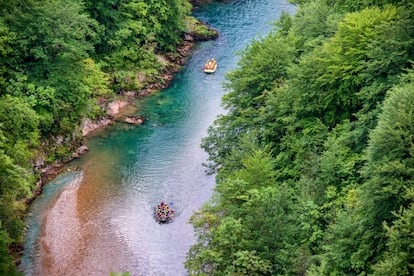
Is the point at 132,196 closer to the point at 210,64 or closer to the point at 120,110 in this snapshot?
the point at 120,110

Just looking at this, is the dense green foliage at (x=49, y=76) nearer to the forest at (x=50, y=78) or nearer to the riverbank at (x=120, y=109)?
the forest at (x=50, y=78)

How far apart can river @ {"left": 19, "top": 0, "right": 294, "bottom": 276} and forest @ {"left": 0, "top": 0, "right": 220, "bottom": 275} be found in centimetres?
194

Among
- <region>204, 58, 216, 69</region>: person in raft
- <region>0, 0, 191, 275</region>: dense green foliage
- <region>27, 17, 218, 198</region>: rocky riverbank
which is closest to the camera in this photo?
<region>0, 0, 191, 275</region>: dense green foliage

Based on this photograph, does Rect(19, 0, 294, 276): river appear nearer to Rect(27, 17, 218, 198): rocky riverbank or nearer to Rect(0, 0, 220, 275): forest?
Rect(27, 17, 218, 198): rocky riverbank

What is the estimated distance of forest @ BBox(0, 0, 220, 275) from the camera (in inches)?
1483

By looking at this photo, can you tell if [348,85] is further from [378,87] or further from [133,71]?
[133,71]

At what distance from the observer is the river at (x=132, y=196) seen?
36531 mm

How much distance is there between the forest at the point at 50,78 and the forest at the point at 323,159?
12.8m

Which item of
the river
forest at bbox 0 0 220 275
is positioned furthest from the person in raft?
forest at bbox 0 0 220 275

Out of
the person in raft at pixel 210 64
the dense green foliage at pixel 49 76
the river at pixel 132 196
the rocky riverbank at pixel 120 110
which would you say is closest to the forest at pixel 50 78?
the dense green foliage at pixel 49 76

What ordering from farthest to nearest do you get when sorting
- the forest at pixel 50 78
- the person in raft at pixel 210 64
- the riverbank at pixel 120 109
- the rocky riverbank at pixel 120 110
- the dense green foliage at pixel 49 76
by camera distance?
the person in raft at pixel 210 64
the rocky riverbank at pixel 120 110
the riverbank at pixel 120 109
the dense green foliage at pixel 49 76
the forest at pixel 50 78

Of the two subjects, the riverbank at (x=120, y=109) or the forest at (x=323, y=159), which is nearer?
the forest at (x=323, y=159)

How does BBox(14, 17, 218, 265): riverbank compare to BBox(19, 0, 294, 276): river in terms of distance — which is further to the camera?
BBox(14, 17, 218, 265): riverbank

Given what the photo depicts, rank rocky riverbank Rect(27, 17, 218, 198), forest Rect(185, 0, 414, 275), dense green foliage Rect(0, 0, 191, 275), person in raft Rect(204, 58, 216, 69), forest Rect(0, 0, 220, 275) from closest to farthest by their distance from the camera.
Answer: forest Rect(185, 0, 414, 275), forest Rect(0, 0, 220, 275), dense green foliage Rect(0, 0, 191, 275), rocky riverbank Rect(27, 17, 218, 198), person in raft Rect(204, 58, 216, 69)
